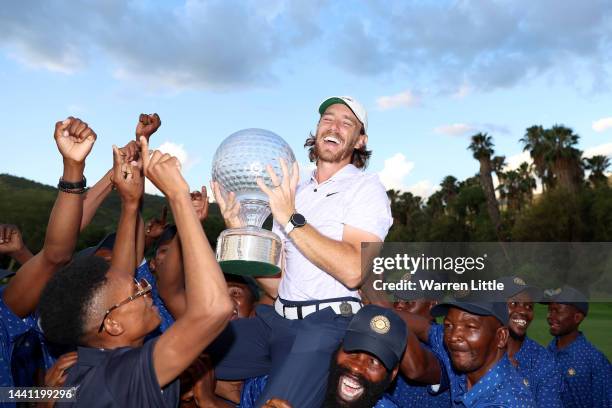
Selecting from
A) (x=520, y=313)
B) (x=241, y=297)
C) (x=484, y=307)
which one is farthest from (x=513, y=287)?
(x=241, y=297)

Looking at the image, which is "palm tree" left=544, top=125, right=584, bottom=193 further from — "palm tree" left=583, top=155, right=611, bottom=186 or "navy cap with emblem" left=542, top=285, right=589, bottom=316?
"navy cap with emblem" left=542, top=285, right=589, bottom=316

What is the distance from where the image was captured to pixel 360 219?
3.60 m

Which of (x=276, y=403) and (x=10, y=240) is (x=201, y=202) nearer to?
(x=276, y=403)

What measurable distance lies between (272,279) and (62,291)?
1667 mm

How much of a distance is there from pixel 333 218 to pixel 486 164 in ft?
220

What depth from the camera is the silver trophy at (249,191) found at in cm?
339

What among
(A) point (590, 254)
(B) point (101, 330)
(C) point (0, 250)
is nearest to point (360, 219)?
(B) point (101, 330)

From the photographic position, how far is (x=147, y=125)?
14.5 ft

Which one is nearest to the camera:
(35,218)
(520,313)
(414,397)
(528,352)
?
(414,397)

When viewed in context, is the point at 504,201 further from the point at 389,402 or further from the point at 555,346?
the point at 389,402

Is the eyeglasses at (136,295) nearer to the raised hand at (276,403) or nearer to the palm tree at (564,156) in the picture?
the raised hand at (276,403)

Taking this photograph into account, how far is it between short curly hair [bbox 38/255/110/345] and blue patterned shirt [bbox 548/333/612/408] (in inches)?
229

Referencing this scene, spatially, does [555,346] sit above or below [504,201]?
below

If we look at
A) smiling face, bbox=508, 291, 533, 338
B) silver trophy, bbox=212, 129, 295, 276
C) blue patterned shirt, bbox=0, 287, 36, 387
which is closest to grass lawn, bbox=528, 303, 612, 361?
smiling face, bbox=508, 291, 533, 338
